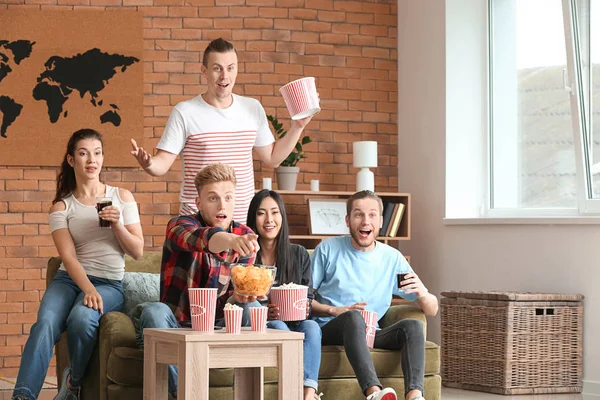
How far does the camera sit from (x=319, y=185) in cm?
673

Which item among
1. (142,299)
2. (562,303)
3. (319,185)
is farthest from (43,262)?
(562,303)

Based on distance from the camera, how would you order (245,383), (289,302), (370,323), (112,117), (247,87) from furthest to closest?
(247,87) → (112,117) → (370,323) → (289,302) → (245,383)

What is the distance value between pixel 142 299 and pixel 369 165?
8.53ft

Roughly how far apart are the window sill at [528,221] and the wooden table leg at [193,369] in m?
3.08

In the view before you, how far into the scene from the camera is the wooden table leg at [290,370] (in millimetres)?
3072

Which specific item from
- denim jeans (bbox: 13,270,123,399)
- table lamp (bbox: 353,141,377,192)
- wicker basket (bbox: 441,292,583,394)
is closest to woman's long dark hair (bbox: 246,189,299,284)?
denim jeans (bbox: 13,270,123,399)

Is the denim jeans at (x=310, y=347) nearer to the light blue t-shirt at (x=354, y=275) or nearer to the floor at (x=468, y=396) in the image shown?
the light blue t-shirt at (x=354, y=275)

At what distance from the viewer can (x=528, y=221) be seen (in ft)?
18.9

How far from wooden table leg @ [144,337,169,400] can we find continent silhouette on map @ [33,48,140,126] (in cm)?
331

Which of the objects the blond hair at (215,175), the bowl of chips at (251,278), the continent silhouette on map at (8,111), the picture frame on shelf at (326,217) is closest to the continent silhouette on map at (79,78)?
the continent silhouette on map at (8,111)

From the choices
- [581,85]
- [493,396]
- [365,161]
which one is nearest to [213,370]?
[493,396]

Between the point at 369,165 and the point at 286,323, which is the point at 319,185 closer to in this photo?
the point at 369,165

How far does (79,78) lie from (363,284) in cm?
297

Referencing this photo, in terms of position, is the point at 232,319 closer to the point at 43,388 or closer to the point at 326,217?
the point at 43,388
